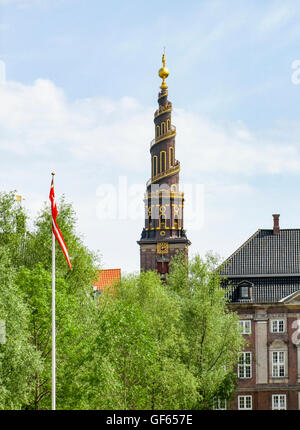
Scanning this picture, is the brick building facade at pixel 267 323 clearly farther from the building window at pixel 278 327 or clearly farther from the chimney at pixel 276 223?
the chimney at pixel 276 223

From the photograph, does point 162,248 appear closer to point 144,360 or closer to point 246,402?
point 246,402

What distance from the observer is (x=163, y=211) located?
11306 cm

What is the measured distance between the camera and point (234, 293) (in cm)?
8006

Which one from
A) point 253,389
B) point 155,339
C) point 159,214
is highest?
point 159,214

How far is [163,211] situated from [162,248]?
17.3ft

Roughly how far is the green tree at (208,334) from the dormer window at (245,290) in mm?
14545

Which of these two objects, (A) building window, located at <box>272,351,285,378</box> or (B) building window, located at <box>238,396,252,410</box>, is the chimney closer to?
(A) building window, located at <box>272,351,285,378</box>

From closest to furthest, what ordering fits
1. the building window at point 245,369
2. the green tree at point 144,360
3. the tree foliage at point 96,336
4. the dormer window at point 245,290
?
1. the tree foliage at point 96,336
2. the green tree at point 144,360
3. the building window at point 245,369
4. the dormer window at point 245,290

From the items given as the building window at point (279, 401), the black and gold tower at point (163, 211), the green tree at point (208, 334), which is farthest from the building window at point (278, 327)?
the black and gold tower at point (163, 211)

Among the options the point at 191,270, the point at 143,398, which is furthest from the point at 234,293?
the point at 143,398

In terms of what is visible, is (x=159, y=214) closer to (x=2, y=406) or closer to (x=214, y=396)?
(x=214, y=396)

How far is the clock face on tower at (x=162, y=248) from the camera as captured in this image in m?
113

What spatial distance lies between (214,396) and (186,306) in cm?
746

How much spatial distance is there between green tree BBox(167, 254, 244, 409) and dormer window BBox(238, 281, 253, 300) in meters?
14.5
